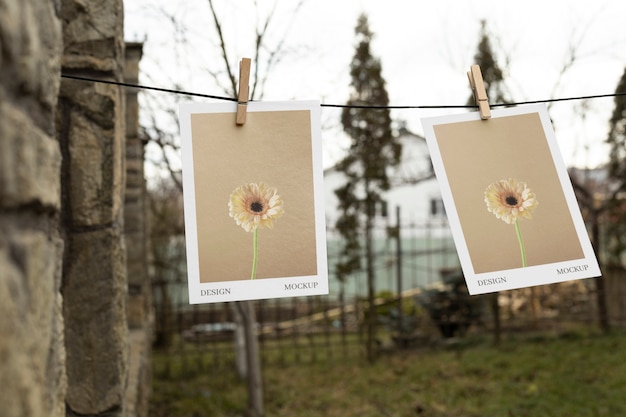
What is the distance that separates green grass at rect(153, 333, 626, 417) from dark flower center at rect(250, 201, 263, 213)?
3595 mm

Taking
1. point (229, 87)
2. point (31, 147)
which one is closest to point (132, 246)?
point (229, 87)

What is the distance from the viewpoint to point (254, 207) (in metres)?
1.55

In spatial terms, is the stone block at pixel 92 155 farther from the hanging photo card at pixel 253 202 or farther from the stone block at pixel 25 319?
the stone block at pixel 25 319

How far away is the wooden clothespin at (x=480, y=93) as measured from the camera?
66.5 inches

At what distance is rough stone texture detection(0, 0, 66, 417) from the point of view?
0.72m

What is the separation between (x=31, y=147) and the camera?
32.0 inches

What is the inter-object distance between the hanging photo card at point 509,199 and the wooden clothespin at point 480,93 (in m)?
0.02

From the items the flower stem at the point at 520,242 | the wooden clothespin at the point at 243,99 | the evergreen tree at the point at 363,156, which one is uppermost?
the evergreen tree at the point at 363,156

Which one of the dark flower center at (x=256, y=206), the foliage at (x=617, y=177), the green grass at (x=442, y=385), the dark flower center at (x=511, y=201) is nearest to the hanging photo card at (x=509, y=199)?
the dark flower center at (x=511, y=201)

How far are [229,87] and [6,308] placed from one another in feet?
14.2

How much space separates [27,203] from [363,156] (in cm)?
704

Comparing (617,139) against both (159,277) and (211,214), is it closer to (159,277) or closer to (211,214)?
(159,277)

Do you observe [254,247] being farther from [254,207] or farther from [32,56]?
[32,56]

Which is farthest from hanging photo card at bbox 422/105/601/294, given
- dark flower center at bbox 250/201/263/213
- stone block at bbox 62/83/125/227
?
stone block at bbox 62/83/125/227
